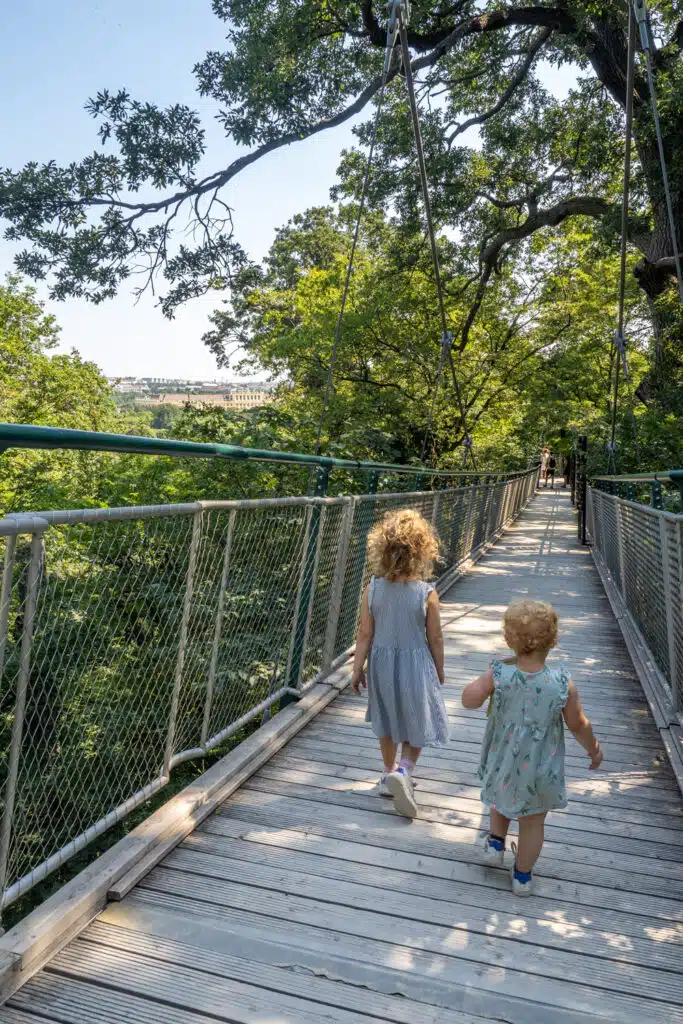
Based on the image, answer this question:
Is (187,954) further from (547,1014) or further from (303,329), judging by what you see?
(303,329)

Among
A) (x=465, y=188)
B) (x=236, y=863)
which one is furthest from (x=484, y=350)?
(x=236, y=863)

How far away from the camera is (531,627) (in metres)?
2.49

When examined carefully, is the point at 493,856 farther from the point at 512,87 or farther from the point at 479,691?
the point at 512,87

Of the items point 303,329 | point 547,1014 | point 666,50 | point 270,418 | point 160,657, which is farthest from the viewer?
point 303,329

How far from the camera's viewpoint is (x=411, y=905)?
2.43m

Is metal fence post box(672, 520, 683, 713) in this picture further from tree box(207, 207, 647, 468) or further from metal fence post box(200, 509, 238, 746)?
tree box(207, 207, 647, 468)

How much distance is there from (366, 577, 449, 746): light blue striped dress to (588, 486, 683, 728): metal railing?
4.65 ft

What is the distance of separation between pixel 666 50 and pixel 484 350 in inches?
401

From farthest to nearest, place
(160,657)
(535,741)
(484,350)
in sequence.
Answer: (484,350)
(160,657)
(535,741)

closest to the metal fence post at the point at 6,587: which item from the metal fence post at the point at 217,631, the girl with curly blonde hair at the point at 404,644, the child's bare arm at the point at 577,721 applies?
the metal fence post at the point at 217,631

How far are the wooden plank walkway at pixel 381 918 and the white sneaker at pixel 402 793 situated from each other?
8 cm

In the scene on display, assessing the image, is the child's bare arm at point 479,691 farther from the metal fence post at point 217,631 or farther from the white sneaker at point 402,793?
the metal fence post at point 217,631

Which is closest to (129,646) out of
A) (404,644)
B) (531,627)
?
(404,644)

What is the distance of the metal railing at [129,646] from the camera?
6.81 feet
